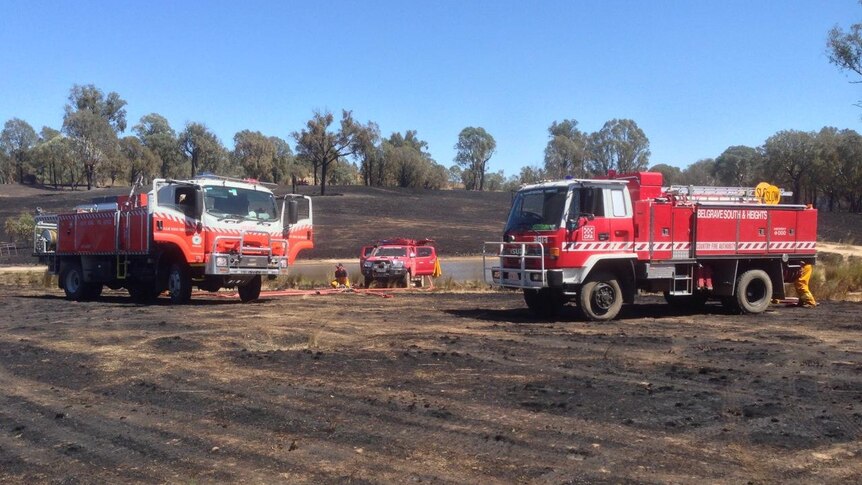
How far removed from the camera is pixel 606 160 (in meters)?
80.1

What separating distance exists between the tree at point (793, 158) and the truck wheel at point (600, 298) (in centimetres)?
6395

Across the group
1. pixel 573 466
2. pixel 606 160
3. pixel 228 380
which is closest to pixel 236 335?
pixel 228 380

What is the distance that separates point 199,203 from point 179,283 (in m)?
2.25

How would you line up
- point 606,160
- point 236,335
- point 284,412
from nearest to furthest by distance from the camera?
point 284,412 → point 236,335 → point 606,160

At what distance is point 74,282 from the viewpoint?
21297mm

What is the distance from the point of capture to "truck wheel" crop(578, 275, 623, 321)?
1464cm

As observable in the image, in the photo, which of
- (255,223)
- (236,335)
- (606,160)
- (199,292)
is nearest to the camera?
(236,335)

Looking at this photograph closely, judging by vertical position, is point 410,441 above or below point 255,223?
below

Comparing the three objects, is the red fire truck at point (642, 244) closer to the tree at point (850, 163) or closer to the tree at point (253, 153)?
the tree at point (850, 163)

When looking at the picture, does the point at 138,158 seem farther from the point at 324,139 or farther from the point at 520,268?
the point at 520,268

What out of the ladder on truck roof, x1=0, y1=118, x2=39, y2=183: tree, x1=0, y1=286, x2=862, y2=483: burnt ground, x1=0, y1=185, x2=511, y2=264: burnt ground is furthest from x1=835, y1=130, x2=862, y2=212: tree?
x1=0, y1=118, x2=39, y2=183: tree

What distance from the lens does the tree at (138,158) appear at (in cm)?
8781

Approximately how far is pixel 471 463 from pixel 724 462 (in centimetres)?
194

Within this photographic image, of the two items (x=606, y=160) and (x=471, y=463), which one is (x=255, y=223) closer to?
(x=471, y=463)
